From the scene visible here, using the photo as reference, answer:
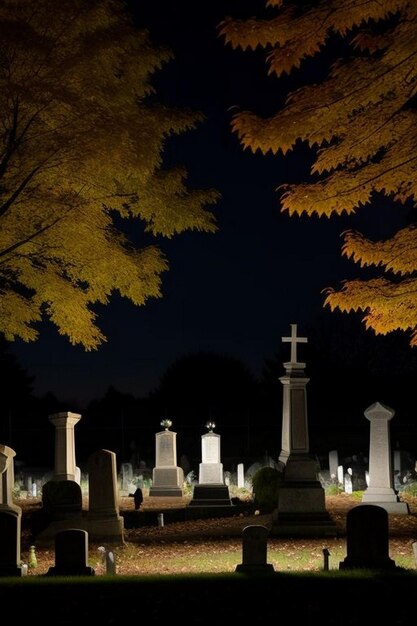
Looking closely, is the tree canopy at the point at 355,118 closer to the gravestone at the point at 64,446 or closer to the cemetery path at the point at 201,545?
the cemetery path at the point at 201,545

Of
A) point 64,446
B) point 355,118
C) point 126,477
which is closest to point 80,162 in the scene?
point 355,118

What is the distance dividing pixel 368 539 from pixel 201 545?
13.9 ft

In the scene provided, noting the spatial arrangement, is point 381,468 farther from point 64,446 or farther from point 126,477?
point 126,477

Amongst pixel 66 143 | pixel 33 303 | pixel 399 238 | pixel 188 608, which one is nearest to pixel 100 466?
pixel 33 303

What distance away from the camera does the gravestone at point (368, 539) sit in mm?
9102

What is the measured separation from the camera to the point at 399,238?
11117 mm

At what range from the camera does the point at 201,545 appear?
12.8 m

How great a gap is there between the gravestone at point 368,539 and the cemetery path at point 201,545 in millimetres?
1673

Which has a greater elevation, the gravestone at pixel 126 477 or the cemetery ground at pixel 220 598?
the cemetery ground at pixel 220 598

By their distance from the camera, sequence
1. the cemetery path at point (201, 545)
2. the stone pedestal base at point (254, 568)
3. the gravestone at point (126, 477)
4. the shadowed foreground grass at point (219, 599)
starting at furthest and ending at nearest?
the gravestone at point (126, 477)
the cemetery path at point (201, 545)
the stone pedestal base at point (254, 568)
the shadowed foreground grass at point (219, 599)

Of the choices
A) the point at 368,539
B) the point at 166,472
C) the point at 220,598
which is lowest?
the point at 166,472

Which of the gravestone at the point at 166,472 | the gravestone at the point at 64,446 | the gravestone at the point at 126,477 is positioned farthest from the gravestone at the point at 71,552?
the gravestone at the point at 126,477

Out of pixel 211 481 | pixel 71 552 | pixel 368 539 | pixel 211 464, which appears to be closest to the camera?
pixel 71 552

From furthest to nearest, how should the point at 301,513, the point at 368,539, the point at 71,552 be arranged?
the point at 301,513, the point at 368,539, the point at 71,552
